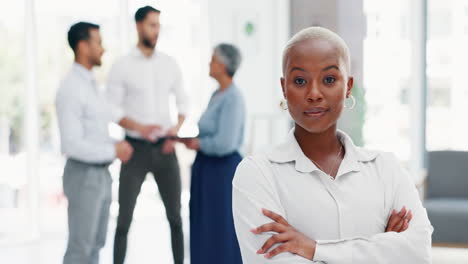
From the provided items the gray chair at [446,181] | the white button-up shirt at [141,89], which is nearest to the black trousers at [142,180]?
the white button-up shirt at [141,89]

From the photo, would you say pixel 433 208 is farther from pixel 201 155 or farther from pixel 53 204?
pixel 53 204

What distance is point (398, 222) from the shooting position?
1.34m

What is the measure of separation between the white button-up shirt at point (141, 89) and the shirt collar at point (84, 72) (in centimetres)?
20

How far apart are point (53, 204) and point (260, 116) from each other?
6.10 feet

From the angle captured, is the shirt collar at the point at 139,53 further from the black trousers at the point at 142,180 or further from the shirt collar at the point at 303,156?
the shirt collar at the point at 303,156

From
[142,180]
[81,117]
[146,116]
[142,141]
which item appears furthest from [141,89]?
[142,180]

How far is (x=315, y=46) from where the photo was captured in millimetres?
1279

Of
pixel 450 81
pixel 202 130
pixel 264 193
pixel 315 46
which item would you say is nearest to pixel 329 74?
pixel 315 46

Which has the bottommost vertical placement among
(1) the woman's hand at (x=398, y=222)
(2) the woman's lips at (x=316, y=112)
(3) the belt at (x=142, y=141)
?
(3) the belt at (x=142, y=141)

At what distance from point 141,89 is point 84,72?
1.14 feet

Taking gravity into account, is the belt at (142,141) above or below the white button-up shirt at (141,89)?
below

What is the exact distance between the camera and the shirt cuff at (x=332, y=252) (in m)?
1.27

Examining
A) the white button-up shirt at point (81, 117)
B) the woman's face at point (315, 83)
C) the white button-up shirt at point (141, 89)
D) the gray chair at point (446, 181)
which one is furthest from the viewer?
the gray chair at point (446, 181)

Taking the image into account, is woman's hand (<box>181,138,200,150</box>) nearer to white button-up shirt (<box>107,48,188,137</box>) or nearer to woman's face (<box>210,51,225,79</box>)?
white button-up shirt (<box>107,48,188,137</box>)
